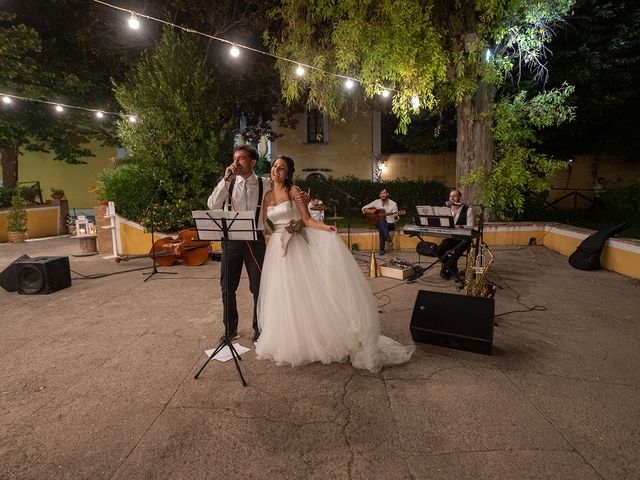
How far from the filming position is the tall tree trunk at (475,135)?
9.18 metres

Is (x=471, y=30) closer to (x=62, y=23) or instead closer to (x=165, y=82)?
(x=165, y=82)

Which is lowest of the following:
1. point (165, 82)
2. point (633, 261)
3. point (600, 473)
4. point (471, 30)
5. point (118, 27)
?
point (600, 473)

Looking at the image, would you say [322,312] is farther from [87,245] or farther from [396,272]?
[87,245]

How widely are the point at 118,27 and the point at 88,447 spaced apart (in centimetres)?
1414

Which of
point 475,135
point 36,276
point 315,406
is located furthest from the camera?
point 475,135

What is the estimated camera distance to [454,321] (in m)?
3.82

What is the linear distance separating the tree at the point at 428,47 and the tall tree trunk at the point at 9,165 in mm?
13623

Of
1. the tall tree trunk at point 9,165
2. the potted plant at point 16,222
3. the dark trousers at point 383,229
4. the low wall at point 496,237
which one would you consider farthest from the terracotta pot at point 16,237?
the dark trousers at point 383,229

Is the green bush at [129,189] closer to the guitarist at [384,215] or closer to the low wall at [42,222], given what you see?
the guitarist at [384,215]

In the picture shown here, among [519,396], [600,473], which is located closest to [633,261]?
[519,396]

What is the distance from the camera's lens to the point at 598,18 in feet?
40.8

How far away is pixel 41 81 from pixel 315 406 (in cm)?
1634

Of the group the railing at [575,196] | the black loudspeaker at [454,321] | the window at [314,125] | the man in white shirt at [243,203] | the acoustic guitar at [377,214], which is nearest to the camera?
the black loudspeaker at [454,321]

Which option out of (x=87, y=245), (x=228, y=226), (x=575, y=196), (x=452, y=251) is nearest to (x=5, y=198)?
(x=87, y=245)
